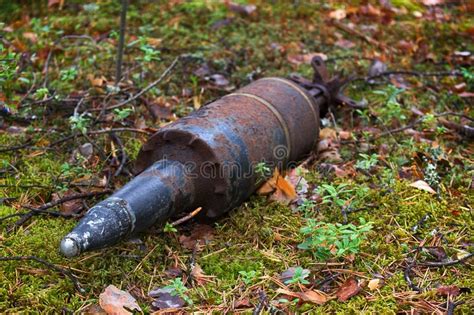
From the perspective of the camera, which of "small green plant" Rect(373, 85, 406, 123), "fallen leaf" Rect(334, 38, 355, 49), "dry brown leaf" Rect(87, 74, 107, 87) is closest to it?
"small green plant" Rect(373, 85, 406, 123)

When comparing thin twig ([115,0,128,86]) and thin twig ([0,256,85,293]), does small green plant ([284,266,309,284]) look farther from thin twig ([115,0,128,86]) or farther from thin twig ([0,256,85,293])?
thin twig ([115,0,128,86])

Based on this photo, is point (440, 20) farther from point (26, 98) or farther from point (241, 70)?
point (26, 98)

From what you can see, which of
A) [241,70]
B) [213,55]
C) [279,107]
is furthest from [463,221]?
[213,55]

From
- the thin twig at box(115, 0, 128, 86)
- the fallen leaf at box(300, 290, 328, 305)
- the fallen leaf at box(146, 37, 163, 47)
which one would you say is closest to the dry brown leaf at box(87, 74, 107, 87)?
the thin twig at box(115, 0, 128, 86)

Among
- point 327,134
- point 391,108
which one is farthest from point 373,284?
point 391,108

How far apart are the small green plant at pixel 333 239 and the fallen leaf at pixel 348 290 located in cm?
13

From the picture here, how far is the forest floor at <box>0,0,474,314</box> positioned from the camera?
2.42m

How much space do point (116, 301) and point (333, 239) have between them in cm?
95

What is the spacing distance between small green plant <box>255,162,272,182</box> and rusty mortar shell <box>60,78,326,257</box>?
17mm

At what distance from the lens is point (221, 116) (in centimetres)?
297

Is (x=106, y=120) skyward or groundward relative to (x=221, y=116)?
groundward

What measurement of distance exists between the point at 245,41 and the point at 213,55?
15.6 inches

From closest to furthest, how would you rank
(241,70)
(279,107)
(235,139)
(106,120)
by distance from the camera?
(235,139) < (279,107) < (106,120) < (241,70)

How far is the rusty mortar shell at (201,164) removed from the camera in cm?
240
